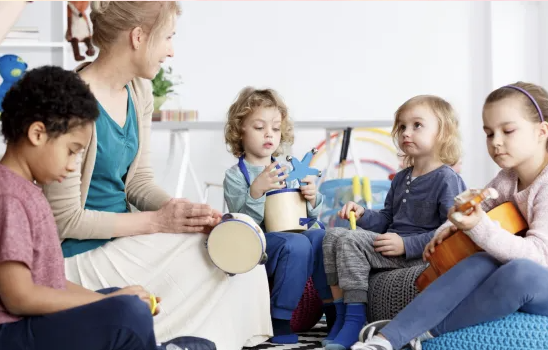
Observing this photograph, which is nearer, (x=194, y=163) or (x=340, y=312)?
(x=340, y=312)

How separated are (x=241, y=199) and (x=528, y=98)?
98 cm

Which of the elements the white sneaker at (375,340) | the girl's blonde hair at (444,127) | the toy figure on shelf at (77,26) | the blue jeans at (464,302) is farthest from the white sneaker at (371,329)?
the toy figure on shelf at (77,26)

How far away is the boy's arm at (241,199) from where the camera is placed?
2535 mm

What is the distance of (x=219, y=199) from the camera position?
547 cm

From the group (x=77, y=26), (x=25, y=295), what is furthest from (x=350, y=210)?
(x=77, y=26)

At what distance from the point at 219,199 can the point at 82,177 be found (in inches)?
136

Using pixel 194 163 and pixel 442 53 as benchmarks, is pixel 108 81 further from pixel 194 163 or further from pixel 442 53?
pixel 442 53

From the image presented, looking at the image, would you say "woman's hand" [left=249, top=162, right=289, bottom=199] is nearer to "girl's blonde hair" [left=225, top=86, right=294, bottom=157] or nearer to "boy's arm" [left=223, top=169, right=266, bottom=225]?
"boy's arm" [left=223, top=169, right=266, bottom=225]

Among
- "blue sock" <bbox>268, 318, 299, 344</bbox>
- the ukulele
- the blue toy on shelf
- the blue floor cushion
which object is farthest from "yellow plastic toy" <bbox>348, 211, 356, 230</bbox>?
the blue toy on shelf

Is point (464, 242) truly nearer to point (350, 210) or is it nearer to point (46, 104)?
point (350, 210)

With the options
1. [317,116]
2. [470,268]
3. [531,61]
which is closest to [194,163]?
[317,116]

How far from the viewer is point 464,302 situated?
1934 mm

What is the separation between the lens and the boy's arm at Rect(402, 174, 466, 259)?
2.33 m

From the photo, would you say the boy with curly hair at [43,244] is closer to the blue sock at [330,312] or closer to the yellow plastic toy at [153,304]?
the yellow plastic toy at [153,304]
